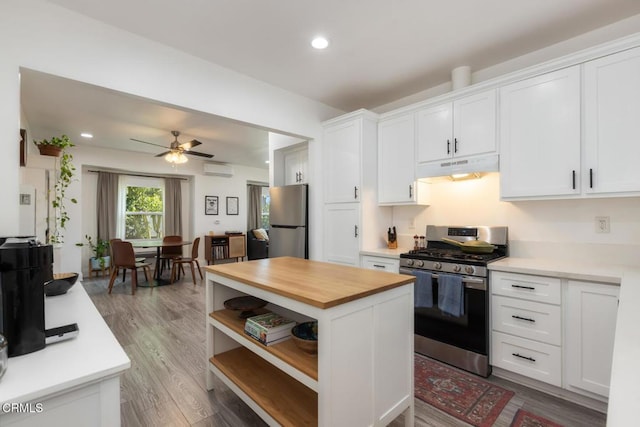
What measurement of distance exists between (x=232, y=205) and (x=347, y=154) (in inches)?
203

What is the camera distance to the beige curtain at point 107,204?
6207 mm

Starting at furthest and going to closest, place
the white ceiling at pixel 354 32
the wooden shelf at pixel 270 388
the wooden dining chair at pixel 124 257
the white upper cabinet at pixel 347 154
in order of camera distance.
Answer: the wooden dining chair at pixel 124 257 < the white upper cabinet at pixel 347 154 < the white ceiling at pixel 354 32 < the wooden shelf at pixel 270 388

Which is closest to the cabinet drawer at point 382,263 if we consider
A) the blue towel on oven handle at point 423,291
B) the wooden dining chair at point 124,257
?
the blue towel on oven handle at point 423,291

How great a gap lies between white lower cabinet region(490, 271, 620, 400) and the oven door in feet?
0.28

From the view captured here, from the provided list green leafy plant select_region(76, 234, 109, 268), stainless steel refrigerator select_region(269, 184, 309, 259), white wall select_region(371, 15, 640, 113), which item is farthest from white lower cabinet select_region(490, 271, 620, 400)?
green leafy plant select_region(76, 234, 109, 268)

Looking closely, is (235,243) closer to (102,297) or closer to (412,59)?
(102,297)

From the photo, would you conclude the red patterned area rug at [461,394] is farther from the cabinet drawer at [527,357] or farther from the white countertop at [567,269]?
the white countertop at [567,269]

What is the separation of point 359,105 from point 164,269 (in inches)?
220

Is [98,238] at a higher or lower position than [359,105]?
lower

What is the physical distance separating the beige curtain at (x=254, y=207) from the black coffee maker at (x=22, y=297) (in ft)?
24.3

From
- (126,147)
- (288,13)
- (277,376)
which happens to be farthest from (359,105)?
(126,147)

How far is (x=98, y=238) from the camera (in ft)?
20.1

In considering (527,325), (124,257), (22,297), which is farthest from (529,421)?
(124,257)

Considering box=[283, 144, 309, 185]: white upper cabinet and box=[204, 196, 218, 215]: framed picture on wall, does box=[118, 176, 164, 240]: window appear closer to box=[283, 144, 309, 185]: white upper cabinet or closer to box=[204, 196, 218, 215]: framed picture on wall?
box=[204, 196, 218, 215]: framed picture on wall
